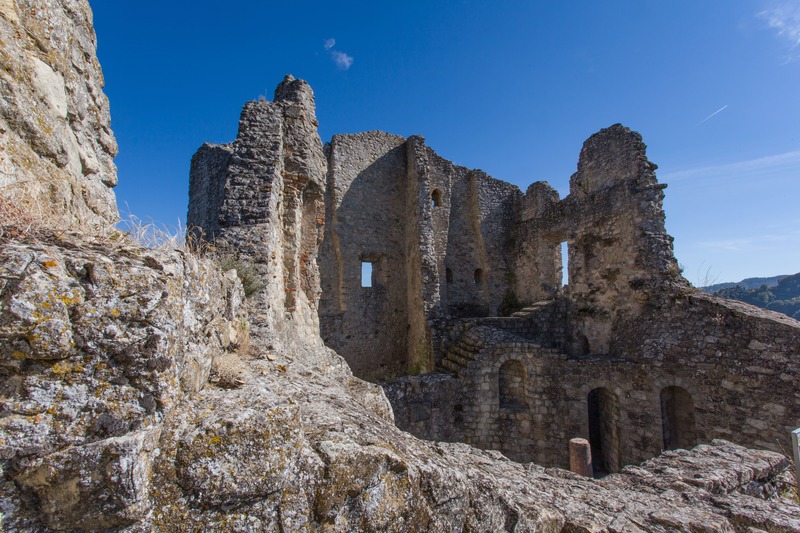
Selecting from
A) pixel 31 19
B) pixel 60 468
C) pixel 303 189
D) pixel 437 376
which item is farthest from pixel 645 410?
pixel 31 19

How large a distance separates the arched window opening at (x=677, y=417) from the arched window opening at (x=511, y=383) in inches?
130

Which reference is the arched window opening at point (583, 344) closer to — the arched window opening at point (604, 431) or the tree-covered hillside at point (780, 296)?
the arched window opening at point (604, 431)

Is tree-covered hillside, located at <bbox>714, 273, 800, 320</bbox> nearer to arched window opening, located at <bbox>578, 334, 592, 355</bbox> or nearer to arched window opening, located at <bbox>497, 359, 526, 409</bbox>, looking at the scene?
arched window opening, located at <bbox>578, 334, 592, 355</bbox>

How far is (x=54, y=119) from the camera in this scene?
283 cm

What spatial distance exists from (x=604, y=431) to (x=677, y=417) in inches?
75.9

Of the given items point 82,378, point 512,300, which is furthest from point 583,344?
point 82,378

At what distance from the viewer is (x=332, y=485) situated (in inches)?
67.8

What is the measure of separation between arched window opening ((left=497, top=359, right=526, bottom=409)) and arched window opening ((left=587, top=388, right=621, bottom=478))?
2286mm

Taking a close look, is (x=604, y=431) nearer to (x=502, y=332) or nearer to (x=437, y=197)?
(x=502, y=332)

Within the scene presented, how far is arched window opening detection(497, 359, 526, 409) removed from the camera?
35.1 feet

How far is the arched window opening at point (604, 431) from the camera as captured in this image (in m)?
9.90

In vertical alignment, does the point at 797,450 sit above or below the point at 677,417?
above

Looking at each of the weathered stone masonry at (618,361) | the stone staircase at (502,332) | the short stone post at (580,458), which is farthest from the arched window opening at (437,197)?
the short stone post at (580,458)

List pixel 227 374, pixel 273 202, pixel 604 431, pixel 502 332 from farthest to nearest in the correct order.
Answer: pixel 502 332 → pixel 604 431 → pixel 273 202 → pixel 227 374
